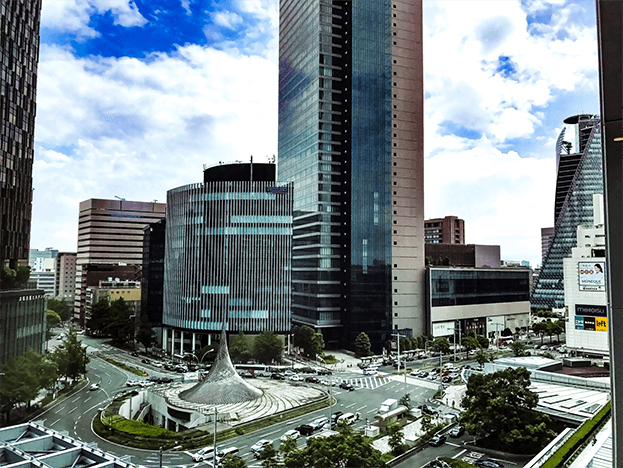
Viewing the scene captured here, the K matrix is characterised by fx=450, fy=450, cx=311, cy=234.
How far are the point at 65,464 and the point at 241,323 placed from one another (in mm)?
14543

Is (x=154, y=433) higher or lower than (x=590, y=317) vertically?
lower

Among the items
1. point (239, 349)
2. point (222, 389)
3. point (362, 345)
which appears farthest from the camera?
point (362, 345)

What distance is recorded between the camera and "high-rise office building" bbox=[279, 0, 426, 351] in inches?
798

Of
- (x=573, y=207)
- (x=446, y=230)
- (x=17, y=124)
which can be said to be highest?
(x=446, y=230)

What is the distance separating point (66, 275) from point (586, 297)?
1067 inches

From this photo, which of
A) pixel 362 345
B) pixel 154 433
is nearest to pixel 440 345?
pixel 362 345

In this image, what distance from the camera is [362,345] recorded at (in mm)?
18766

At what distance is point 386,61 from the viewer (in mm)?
20844

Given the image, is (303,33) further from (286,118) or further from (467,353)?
(467,353)

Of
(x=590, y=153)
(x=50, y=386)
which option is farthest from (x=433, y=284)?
(x=50, y=386)

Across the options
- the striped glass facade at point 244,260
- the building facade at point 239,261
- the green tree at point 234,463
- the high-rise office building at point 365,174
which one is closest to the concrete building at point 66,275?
the building facade at point 239,261

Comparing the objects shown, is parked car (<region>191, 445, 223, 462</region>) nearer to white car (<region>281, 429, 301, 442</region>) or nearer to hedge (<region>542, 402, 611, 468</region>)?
white car (<region>281, 429, 301, 442</region>)

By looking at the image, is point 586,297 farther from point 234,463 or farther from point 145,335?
point 145,335

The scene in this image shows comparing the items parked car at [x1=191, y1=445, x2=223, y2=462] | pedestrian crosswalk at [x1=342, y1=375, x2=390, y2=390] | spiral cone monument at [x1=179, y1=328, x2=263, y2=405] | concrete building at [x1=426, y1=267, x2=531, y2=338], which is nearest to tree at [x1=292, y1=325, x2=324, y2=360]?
pedestrian crosswalk at [x1=342, y1=375, x2=390, y2=390]
